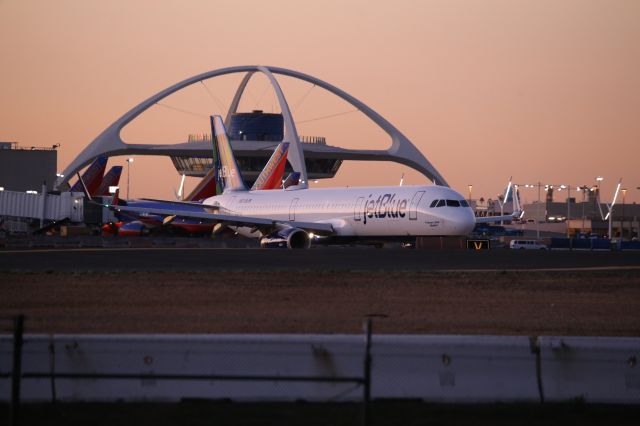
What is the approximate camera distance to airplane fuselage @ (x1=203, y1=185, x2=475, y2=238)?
45719 millimetres

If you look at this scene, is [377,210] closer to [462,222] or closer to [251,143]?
[462,222]

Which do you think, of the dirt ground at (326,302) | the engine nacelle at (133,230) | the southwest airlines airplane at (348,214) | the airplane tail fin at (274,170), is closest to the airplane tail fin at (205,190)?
the engine nacelle at (133,230)

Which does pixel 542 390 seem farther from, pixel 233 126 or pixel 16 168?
pixel 233 126

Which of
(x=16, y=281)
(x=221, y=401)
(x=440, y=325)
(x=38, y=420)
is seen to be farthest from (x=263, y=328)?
(x=16, y=281)

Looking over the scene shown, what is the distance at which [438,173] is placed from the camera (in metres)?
130

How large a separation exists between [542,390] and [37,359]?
18.2 ft

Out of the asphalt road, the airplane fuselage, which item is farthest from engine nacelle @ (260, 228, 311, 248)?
the asphalt road

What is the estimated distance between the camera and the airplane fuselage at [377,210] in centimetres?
4572

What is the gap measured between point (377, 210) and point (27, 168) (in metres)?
73.5

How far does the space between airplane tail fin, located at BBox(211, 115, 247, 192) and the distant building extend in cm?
4517

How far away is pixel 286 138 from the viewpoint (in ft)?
410

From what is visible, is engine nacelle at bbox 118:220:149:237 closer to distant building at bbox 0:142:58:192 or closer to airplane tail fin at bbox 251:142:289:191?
airplane tail fin at bbox 251:142:289:191

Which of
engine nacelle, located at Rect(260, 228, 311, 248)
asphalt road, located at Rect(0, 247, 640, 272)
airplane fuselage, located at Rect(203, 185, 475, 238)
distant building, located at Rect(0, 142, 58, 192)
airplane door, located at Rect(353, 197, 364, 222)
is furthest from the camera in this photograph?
distant building, located at Rect(0, 142, 58, 192)

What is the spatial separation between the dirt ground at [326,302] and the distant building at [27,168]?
3505 inches
